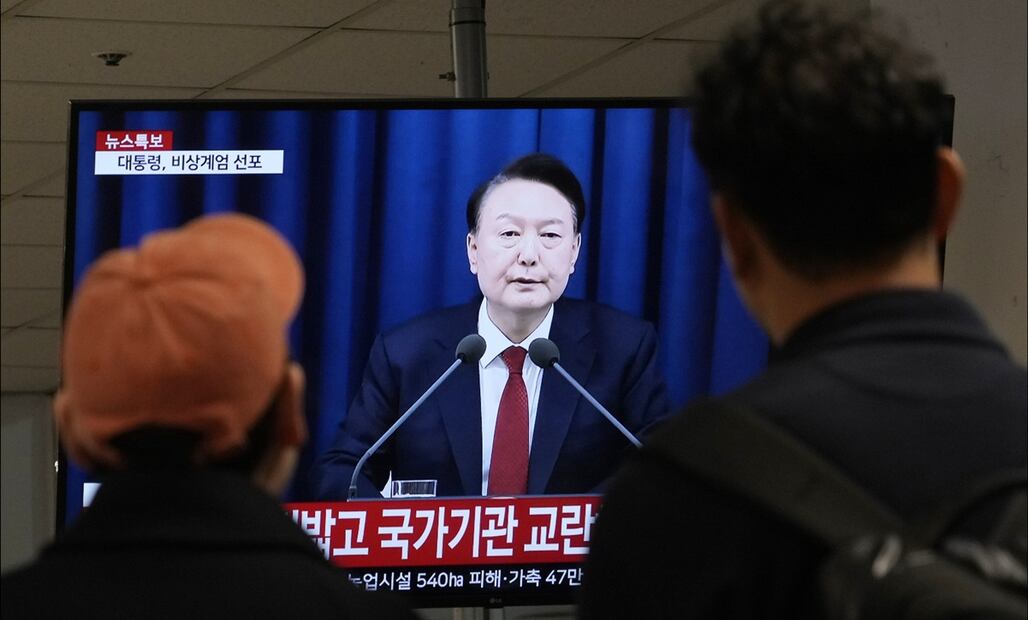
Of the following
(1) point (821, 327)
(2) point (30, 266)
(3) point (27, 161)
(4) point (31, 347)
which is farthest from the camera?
(4) point (31, 347)

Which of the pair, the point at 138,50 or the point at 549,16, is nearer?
the point at 549,16

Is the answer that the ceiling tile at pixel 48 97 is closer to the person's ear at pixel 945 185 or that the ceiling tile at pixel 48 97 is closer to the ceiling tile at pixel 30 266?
the ceiling tile at pixel 30 266

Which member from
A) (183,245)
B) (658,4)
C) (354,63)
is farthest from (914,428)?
(354,63)

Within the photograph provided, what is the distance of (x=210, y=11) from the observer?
489cm

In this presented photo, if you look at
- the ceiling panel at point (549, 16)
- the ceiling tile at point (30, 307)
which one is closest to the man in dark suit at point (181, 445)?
the ceiling panel at point (549, 16)

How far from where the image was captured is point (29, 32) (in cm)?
508

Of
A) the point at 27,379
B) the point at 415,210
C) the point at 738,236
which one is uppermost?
the point at 415,210

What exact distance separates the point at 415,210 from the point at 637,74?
257 cm

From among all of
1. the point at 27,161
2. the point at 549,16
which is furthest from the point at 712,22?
the point at 27,161

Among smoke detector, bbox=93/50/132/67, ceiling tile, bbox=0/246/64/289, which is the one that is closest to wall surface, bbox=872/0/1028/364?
smoke detector, bbox=93/50/132/67

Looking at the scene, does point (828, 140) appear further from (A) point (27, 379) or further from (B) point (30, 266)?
(A) point (27, 379)

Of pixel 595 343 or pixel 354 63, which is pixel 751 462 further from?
pixel 354 63

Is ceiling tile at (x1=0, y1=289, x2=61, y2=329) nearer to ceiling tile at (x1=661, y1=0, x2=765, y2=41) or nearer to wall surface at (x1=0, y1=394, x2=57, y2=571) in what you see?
wall surface at (x1=0, y1=394, x2=57, y2=571)

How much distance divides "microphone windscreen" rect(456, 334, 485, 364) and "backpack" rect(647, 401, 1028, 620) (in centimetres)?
179
